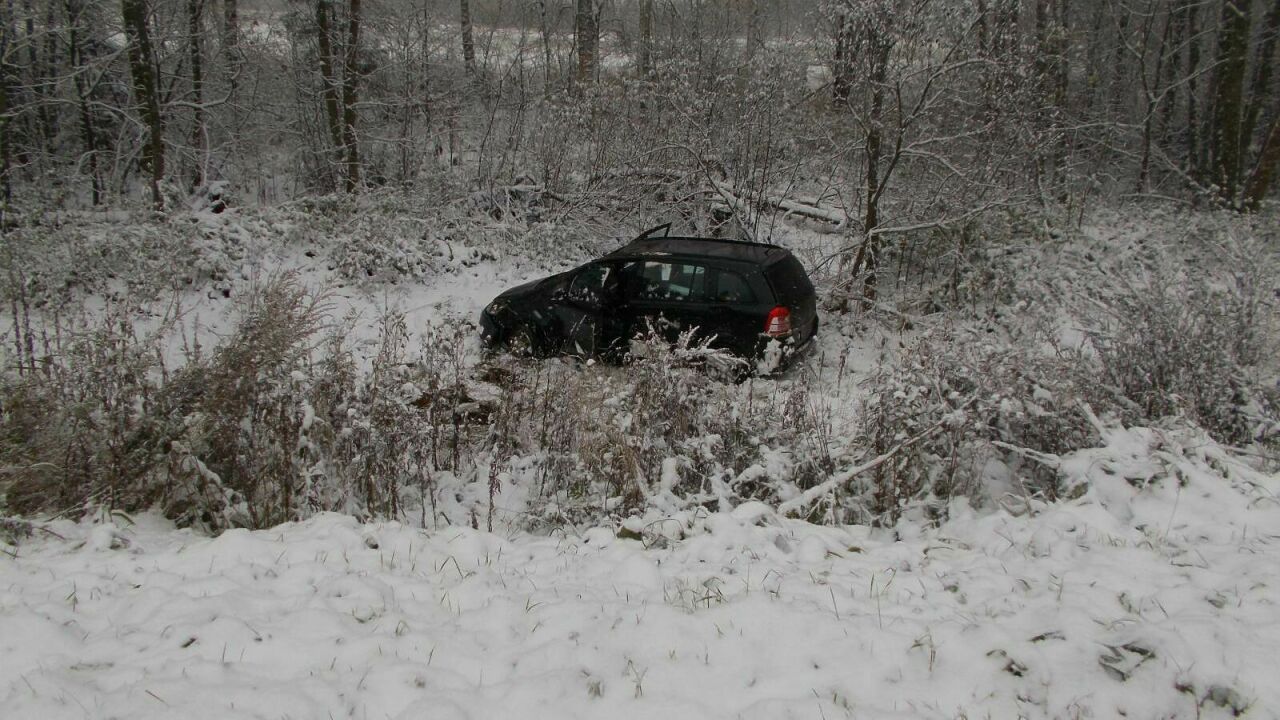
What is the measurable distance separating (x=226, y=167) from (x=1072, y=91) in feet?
65.1

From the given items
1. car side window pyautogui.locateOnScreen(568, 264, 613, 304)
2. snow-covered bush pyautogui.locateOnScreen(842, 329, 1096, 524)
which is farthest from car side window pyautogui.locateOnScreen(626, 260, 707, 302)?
snow-covered bush pyautogui.locateOnScreen(842, 329, 1096, 524)

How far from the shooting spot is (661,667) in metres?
2.88

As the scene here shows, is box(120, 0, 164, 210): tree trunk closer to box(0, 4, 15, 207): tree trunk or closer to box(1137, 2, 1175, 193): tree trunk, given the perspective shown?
box(0, 4, 15, 207): tree trunk

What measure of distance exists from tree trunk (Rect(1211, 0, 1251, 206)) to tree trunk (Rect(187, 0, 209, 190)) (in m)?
18.9

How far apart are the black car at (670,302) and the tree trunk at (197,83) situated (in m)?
8.85

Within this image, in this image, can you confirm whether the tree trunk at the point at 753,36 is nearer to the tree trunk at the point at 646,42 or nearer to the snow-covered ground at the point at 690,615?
the tree trunk at the point at 646,42

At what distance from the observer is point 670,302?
28.3 ft

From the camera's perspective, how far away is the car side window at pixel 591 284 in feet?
29.3

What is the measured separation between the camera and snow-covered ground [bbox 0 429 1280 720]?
8.56ft

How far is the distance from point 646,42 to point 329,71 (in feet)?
22.0

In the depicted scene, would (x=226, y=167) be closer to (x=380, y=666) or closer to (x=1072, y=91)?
(x=380, y=666)

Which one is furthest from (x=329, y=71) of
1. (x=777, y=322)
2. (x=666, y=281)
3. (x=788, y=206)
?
(x=777, y=322)

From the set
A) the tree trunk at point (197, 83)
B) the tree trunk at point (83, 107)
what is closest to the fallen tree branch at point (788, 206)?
the tree trunk at point (197, 83)

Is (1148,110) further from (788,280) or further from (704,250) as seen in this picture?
(704,250)
